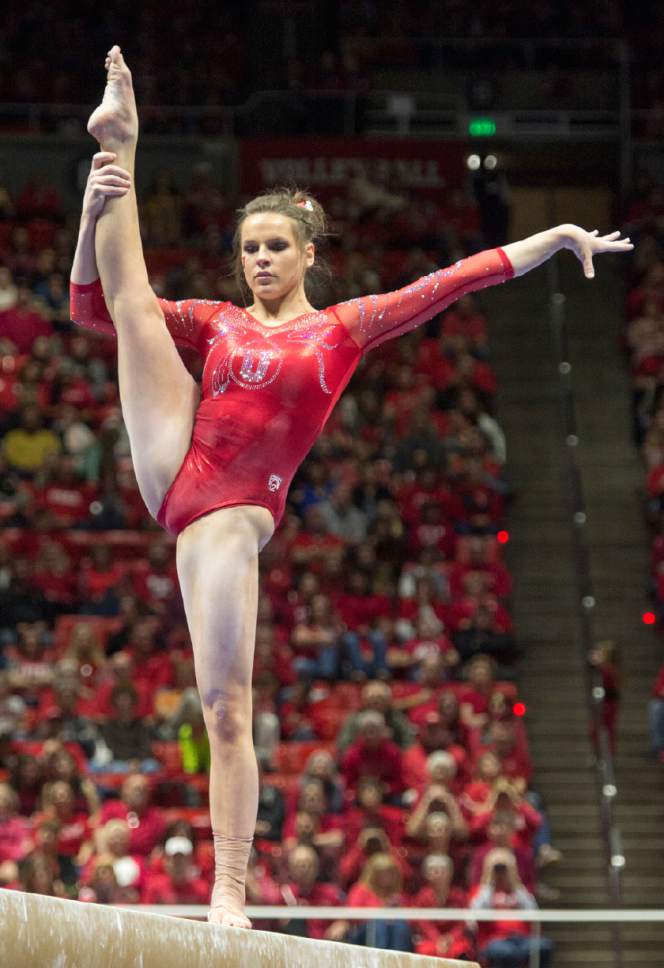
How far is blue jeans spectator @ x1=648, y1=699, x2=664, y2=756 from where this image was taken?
32.9ft

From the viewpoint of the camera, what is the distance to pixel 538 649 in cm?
1130

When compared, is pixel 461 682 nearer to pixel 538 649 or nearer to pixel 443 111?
pixel 538 649

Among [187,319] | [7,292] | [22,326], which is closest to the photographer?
[187,319]

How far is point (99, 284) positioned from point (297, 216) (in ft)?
1.87

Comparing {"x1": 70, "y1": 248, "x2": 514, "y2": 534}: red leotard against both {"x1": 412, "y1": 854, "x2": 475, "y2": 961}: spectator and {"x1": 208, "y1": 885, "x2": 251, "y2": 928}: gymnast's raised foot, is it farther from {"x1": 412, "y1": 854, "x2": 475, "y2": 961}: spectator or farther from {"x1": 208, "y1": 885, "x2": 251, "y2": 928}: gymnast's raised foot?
{"x1": 412, "y1": 854, "x2": 475, "y2": 961}: spectator

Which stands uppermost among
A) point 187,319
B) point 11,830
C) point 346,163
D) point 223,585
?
point 346,163

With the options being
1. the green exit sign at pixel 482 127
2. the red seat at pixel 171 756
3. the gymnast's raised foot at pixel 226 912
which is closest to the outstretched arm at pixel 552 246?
the gymnast's raised foot at pixel 226 912

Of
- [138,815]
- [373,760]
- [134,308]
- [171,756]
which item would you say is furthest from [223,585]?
[171,756]

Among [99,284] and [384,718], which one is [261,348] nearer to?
[99,284]

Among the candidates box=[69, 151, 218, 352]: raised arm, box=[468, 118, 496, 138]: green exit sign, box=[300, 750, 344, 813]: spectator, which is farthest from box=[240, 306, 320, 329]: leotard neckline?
box=[468, 118, 496, 138]: green exit sign

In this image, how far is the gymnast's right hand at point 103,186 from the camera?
3.97m

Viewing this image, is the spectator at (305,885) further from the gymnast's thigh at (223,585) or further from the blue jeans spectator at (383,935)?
the gymnast's thigh at (223,585)

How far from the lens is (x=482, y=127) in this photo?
15.6 meters

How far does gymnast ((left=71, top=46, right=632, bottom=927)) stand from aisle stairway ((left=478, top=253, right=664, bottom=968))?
3471 millimetres
